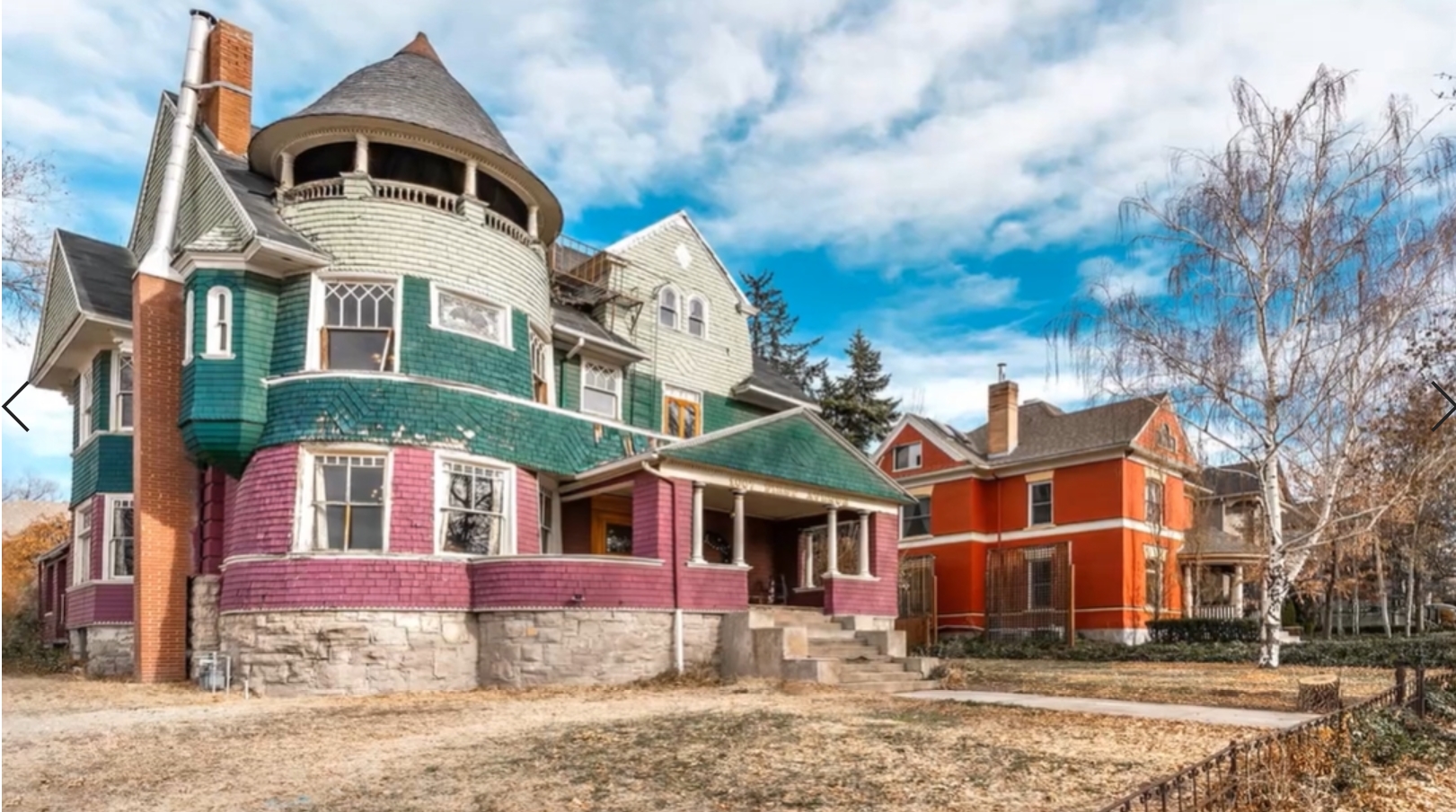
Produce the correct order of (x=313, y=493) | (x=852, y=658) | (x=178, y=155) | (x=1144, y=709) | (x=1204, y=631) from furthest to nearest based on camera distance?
(x=1204, y=631), (x=178, y=155), (x=852, y=658), (x=313, y=493), (x=1144, y=709)

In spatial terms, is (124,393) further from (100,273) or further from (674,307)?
(674,307)

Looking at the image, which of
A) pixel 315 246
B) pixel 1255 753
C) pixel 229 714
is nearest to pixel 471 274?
pixel 315 246

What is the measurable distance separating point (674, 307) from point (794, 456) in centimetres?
595

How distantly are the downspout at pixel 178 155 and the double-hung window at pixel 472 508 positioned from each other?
6.49 m

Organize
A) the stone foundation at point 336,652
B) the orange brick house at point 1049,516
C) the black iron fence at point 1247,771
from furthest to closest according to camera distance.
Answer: the orange brick house at point 1049,516 → the stone foundation at point 336,652 → the black iron fence at point 1247,771

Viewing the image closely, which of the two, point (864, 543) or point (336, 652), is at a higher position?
point (864, 543)

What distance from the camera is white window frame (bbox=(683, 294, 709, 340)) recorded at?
2469cm

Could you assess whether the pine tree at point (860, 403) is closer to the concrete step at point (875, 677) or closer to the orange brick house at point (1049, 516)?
the orange brick house at point (1049, 516)

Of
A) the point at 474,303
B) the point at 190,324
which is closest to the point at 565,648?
the point at 474,303

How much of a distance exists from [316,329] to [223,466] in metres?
2.56

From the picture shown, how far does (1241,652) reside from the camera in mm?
23562

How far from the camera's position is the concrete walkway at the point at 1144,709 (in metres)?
11.2

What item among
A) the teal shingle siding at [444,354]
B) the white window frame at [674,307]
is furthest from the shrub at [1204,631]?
the teal shingle siding at [444,354]

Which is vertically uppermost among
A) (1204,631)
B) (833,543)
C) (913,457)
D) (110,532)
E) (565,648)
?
(913,457)
